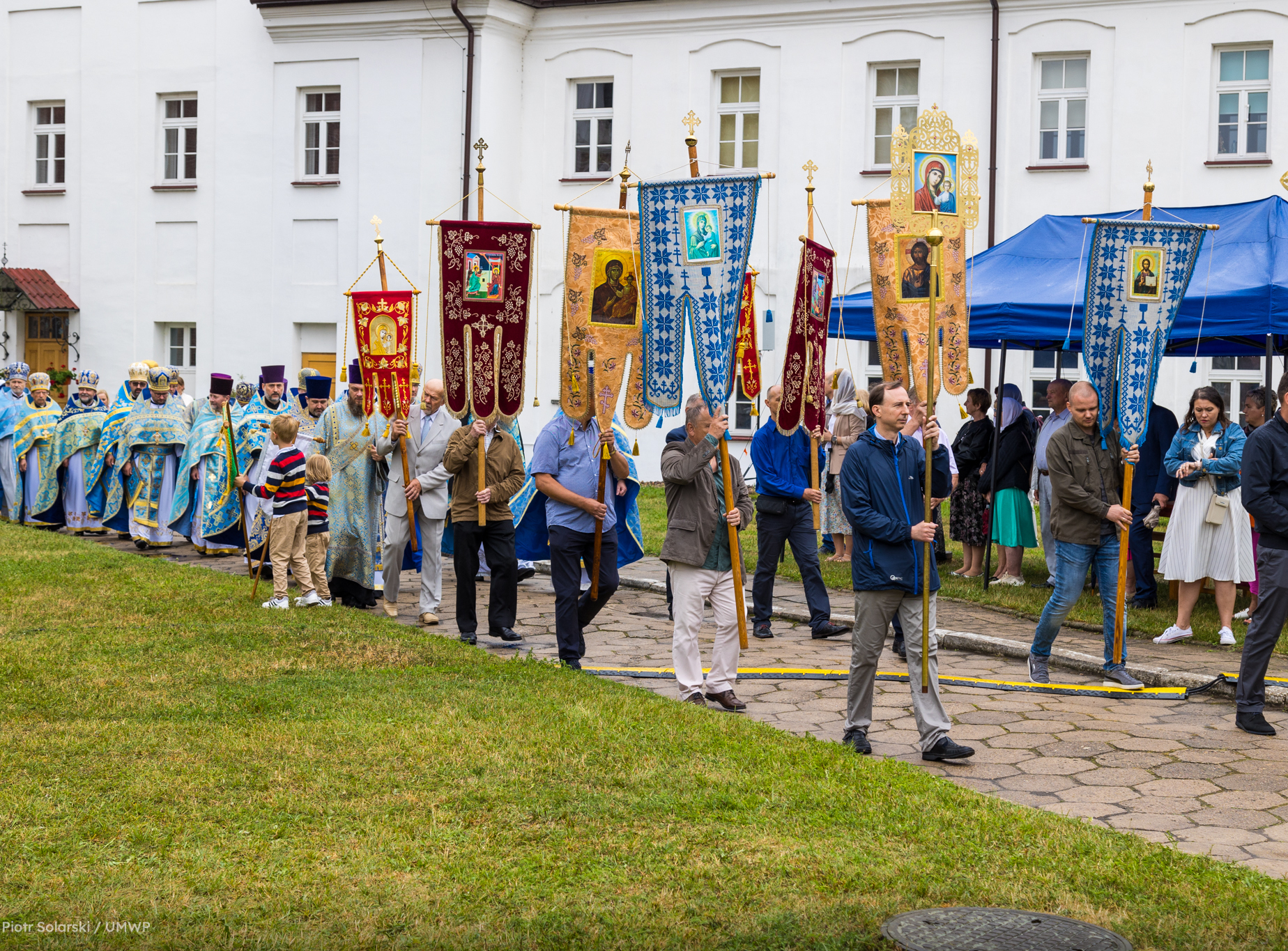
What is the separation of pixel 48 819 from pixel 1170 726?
575cm

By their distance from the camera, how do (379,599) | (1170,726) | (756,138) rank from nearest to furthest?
1. (1170,726)
2. (379,599)
3. (756,138)

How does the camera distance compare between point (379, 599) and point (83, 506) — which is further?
point (83, 506)

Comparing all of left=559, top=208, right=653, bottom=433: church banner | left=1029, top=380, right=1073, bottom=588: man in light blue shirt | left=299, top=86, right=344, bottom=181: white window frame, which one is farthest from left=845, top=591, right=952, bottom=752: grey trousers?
left=299, top=86, right=344, bottom=181: white window frame

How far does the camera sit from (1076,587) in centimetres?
900

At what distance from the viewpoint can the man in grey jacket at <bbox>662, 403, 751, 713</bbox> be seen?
8211 millimetres

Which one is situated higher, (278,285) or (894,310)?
(278,285)

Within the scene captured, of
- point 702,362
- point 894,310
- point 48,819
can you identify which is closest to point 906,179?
point 894,310

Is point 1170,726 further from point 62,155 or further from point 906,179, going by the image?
point 62,155

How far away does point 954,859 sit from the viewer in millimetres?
5316

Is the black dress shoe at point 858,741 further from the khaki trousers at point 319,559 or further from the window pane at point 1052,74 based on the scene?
the window pane at point 1052,74

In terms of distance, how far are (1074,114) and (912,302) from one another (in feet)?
40.4

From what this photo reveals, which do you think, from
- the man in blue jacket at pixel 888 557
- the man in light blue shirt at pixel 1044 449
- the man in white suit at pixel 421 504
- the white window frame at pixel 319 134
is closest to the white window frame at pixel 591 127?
the white window frame at pixel 319 134

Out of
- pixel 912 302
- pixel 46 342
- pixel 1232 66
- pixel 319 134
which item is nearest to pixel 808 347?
pixel 912 302

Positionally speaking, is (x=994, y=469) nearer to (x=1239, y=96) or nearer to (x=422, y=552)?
(x=422, y=552)
